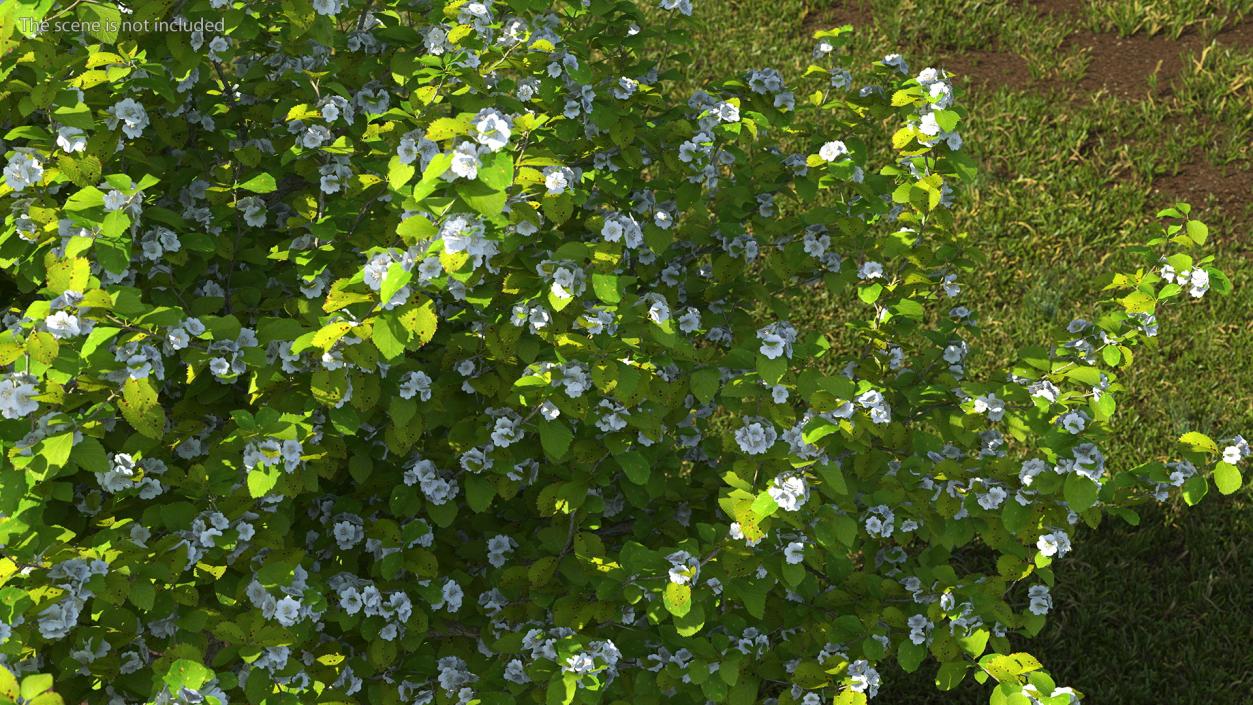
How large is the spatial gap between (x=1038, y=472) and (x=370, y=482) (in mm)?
1405

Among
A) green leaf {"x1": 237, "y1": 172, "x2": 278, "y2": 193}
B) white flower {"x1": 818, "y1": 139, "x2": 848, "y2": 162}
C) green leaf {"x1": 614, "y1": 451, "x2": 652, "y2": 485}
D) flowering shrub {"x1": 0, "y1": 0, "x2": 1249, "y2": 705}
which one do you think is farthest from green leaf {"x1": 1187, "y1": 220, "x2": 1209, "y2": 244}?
green leaf {"x1": 237, "y1": 172, "x2": 278, "y2": 193}

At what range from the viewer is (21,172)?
6.78ft

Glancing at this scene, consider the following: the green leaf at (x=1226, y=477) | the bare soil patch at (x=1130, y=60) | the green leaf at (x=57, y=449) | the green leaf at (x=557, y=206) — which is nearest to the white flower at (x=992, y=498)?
the green leaf at (x=1226, y=477)

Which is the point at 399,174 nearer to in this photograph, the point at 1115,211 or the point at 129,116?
the point at 129,116

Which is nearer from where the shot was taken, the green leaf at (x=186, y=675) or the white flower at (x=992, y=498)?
the green leaf at (x=186, y=675)

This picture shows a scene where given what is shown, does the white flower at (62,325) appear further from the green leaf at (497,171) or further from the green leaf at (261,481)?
the green leaf at (497,171)

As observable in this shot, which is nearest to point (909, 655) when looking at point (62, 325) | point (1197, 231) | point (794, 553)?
point (794, 553)

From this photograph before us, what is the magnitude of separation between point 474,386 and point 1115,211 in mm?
3541

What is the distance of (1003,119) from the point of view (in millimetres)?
5363

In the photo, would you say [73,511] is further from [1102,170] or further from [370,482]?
[1102,170]

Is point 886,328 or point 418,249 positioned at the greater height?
point 418,249

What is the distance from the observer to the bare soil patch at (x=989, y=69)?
18.3 ft

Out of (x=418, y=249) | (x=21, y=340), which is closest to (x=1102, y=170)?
(x=418, y=249)

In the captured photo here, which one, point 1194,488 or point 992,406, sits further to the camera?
point 992,406
